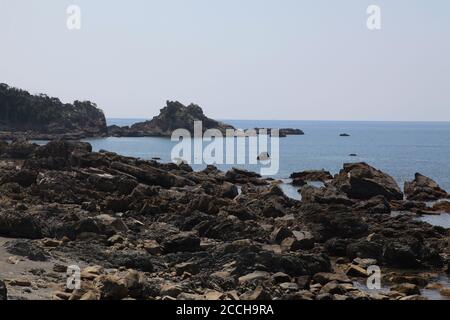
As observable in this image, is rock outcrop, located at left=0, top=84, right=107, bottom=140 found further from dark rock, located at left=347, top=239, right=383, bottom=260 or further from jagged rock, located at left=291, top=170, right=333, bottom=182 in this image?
dark rock, located at left=347, top=239, right=383, bottom=260

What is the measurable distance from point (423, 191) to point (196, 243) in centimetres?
3612

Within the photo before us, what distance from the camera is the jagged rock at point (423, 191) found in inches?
2175

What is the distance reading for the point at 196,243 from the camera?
86.0 feet

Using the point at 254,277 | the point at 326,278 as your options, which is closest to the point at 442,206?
the point at 326,278

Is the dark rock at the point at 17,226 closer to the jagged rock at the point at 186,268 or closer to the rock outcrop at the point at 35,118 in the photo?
the jagged rock at the point at 186,268

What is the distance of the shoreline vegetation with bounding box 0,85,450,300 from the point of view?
19.2 m

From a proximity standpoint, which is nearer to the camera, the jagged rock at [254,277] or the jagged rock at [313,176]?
the jagged rock at [254,277]

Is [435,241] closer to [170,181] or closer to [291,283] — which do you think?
[291,283]

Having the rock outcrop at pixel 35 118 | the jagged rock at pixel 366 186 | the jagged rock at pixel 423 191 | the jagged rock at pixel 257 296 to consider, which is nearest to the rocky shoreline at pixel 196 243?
the jagged rock at pixel 257 296

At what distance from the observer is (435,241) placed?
102ft

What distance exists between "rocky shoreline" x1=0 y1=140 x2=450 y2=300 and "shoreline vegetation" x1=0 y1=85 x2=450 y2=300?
0.06 m


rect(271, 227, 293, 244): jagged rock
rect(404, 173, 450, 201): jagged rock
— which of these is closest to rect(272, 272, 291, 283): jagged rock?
rect(271, 227, 293, 244): jagged rock

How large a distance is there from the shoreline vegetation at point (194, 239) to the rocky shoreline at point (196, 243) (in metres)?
0.06

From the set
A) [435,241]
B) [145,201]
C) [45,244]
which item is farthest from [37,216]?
[435,241]
